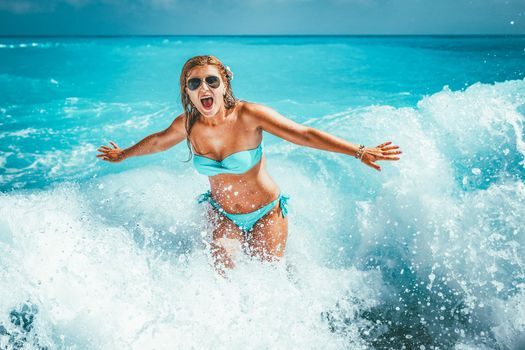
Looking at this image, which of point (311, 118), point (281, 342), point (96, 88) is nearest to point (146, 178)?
point (281, 342)

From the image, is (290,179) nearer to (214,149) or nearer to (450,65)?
(214,149)

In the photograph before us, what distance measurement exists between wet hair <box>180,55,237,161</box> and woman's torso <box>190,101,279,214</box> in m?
0.06

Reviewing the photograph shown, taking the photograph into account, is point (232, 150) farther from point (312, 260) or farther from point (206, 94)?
point (312, 260)

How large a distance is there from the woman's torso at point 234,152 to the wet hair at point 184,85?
59 mm

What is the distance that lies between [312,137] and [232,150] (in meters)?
0.56

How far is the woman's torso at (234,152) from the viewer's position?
266cm

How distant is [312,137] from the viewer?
2.56m

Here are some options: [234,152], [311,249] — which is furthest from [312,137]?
[311,249]

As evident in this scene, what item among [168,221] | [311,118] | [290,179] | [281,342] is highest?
[311,118]

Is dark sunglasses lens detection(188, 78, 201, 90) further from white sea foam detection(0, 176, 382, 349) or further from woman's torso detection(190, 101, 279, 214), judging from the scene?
white sea foam detection(0, 176, 382, 349)

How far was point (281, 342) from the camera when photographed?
2787 mm

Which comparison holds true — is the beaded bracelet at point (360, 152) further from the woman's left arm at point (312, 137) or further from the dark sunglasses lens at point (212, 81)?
the dark sunglasses lens at point (212, 81)

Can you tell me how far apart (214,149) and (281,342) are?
1.48 metres

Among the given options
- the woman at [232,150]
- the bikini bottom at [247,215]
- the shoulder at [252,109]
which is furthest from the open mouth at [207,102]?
the bikini bottom at [247,215]
